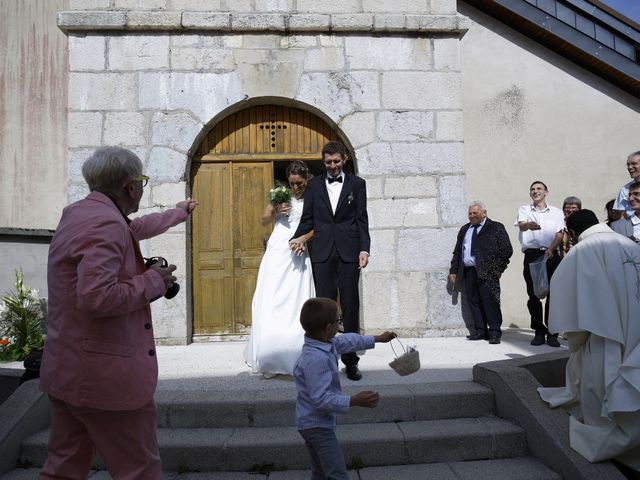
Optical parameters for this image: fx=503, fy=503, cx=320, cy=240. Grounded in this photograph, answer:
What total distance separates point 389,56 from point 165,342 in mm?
4645

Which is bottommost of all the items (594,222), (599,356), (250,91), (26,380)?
(26,380)

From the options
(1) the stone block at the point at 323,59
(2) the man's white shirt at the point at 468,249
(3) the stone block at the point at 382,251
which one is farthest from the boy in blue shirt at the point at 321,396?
(1) the stone block at the point at 323,59

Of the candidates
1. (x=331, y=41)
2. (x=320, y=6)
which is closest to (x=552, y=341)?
(x=331, y=41)

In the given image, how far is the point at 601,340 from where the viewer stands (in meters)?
3.21

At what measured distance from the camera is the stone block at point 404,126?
6527mm

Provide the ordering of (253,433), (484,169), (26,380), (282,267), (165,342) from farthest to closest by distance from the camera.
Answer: (484,169), (165,342), (282,267), (26,380), (253,433)

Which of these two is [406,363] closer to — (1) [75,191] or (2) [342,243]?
(2) [342,243]

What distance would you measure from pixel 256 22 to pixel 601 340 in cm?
537

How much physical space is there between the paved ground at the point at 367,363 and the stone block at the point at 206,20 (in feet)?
13.1

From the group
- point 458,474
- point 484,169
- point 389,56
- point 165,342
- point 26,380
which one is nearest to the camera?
point 458,474

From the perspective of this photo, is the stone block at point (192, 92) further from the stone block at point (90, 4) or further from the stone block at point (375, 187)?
the stone block at point (375, 187)

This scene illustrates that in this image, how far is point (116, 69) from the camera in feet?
20.8

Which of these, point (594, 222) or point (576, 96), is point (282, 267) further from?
point (576, 96)

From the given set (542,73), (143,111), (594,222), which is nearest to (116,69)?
(143,111)
